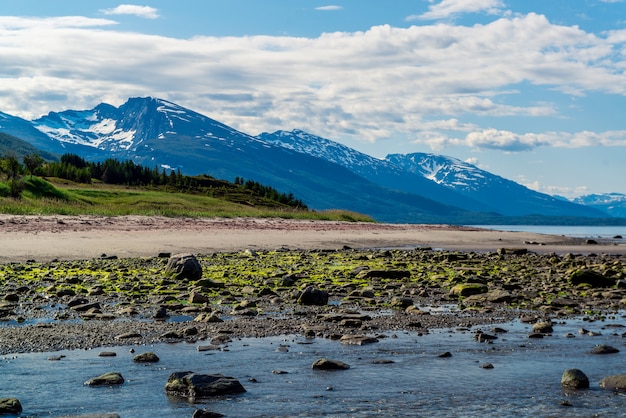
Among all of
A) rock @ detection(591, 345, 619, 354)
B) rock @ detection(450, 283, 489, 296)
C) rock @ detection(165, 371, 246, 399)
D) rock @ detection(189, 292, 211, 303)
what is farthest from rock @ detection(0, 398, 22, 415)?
rock @ detection(450, 283, 489, 296)

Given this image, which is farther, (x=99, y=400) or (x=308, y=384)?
(x=308, y=384)

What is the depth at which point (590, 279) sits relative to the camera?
25312mm

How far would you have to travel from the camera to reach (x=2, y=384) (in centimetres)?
1041

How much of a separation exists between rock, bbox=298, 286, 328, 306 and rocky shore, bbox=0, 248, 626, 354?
31 mm

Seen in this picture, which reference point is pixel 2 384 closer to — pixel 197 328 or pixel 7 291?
pixel 197 328

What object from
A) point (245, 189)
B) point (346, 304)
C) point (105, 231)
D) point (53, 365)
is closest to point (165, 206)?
point (105, 231)

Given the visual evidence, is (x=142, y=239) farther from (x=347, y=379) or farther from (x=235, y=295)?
(x=347, y=379)

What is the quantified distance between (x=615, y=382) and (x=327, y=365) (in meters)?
4.89

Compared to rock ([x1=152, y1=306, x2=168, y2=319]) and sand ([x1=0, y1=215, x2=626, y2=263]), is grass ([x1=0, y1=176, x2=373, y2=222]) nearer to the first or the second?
sand ([x1=0, y1=215, x2=626, y2=263])

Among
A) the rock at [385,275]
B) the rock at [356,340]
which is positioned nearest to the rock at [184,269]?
the rock at [385,275]

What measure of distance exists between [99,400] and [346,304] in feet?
35.5

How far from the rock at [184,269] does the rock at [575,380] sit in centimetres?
1550

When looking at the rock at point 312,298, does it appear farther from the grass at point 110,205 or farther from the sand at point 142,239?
the grass at point 110,205

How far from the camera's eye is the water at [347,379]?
9.65 metres
